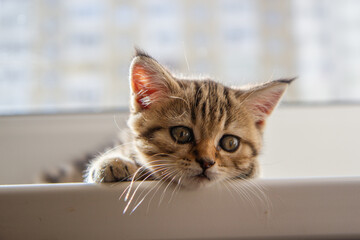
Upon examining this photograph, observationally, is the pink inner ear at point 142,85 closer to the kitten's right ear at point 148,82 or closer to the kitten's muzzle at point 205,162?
the kitten's right ear at point 148,82

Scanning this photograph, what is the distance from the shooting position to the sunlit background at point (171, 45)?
1.65m

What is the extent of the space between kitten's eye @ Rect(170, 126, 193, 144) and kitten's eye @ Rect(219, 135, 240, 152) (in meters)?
0.10

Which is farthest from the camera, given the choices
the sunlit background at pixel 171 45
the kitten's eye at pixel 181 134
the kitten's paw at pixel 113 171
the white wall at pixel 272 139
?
the sunlit background at pixel 171 45

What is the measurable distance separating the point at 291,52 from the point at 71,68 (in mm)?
1108

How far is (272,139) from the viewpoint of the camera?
1.62m

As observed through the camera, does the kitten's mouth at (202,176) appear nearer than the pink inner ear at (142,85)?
Yes

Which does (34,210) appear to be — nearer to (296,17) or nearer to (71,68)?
(71,68)

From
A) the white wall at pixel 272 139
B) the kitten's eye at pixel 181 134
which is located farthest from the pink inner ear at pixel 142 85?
the white wall at pixel 272 139

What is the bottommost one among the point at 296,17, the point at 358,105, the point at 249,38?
the point at 358,105

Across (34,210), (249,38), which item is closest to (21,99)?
(34,210)

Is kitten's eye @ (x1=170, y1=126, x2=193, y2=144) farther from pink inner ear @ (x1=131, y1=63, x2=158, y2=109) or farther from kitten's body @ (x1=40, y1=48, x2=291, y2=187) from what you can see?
pink inner ear @ (x1=131, y1=63, x2=158, y2=109)

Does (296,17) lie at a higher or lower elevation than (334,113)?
higher

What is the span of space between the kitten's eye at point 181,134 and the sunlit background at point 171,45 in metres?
0.77

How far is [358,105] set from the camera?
160cm
